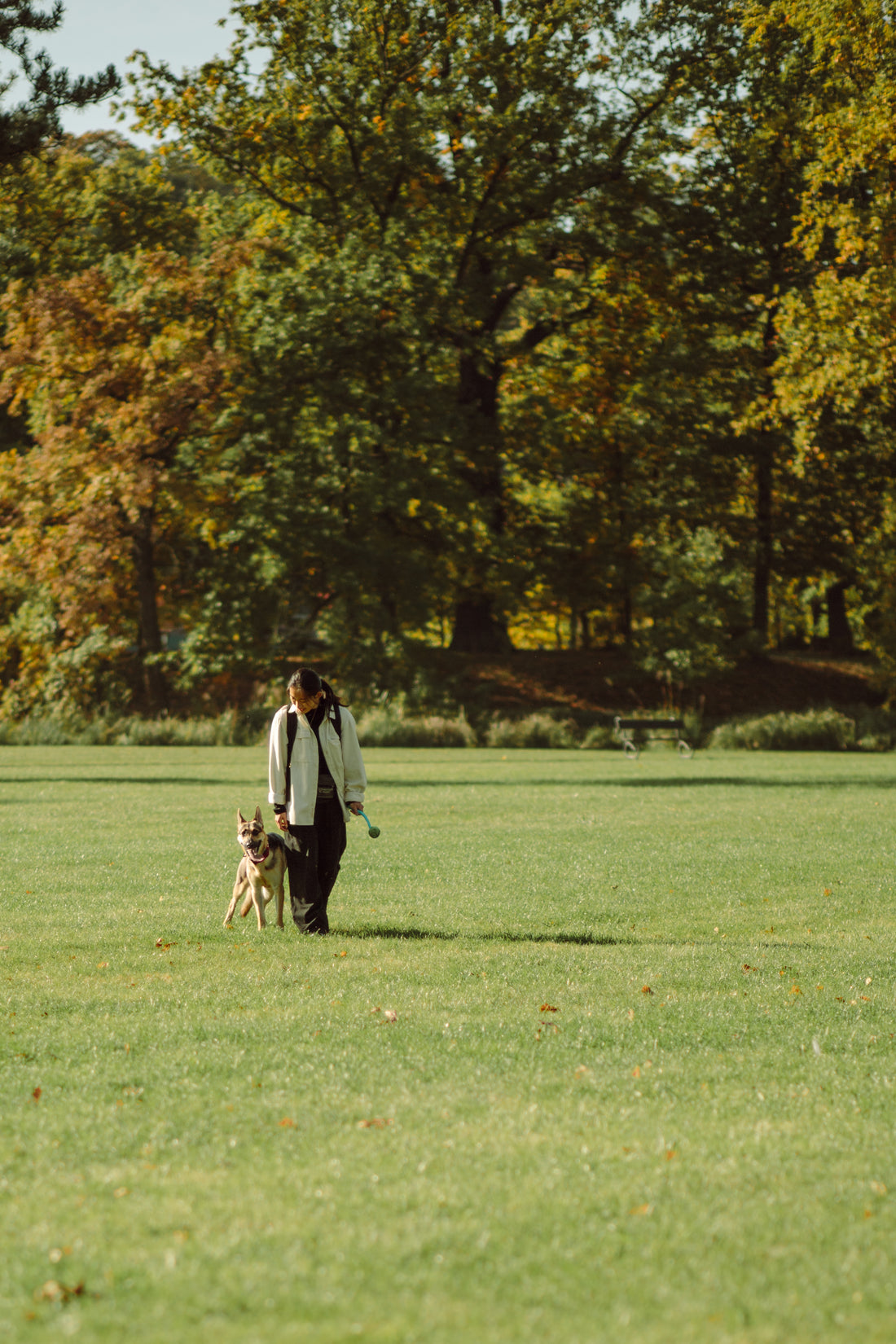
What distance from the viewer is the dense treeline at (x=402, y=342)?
33.3 metres

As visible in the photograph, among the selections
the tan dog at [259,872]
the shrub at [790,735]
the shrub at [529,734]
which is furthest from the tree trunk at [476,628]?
the tan dog at [259,872]

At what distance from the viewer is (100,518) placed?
32.4m

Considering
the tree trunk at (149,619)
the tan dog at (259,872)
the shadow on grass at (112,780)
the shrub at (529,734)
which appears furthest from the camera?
the tree trunk at (149,619)

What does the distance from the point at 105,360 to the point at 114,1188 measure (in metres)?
31.0

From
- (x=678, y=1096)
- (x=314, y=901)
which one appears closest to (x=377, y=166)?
(x=314, y=901)

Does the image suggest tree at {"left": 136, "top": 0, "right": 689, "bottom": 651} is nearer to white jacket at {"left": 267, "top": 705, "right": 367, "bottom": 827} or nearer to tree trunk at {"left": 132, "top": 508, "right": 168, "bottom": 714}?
tree trunk at {"left": 132, "top": 508, "right": 168, "bottom": 714}

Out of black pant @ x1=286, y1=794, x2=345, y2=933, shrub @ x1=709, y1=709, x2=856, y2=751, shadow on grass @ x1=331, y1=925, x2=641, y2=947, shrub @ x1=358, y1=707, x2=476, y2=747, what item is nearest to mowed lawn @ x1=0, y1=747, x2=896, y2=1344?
shadow on grass @ x1=331, y1=925, x2=641, y2=947

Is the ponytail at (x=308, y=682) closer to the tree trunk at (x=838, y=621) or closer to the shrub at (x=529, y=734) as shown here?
the shrub at (x=529, y=734)

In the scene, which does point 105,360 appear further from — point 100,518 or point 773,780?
point 773,780

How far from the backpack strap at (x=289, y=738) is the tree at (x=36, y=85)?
1358cm

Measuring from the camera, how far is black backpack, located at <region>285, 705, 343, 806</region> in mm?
9555

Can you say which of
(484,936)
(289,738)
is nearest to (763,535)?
(484,936)

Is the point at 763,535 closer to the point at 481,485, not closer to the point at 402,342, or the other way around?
the point at 481,485

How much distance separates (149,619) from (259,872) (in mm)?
27178
